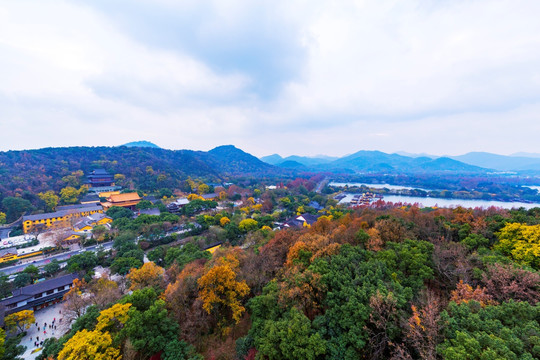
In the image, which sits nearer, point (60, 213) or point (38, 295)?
point (38, 295)

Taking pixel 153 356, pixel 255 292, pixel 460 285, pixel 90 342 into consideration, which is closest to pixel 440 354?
pixel 460 285

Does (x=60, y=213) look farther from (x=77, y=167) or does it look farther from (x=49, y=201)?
(x=77, y=167)

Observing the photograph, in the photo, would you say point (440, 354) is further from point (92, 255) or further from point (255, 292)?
point (92, 255)

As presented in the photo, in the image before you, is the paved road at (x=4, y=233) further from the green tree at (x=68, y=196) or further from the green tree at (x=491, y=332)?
the green tree at (x=491, y=332)

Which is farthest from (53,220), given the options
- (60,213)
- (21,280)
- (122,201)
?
(21,280)

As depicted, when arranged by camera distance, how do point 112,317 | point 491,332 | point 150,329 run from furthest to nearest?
1. point 150,329
2. point 112,317
3. point 491,332

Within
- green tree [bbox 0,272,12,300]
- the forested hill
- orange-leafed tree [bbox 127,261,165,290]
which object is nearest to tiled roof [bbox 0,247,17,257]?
green tree [bbox 0,272,12,300]
